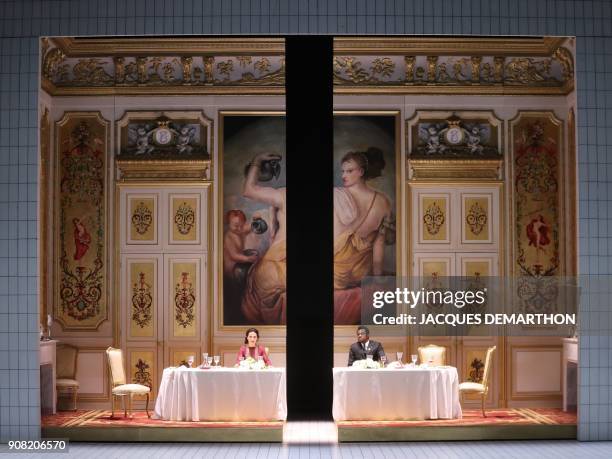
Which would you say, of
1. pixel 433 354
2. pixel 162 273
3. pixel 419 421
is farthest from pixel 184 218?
pixel 419 421

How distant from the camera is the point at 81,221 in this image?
8.09m

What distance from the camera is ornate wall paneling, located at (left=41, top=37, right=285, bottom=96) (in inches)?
321

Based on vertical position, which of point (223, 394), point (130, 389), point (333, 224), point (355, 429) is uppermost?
point (333, 224)

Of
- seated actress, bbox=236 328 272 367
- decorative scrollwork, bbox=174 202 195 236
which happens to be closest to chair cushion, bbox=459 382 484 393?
seated actress, bbox=236 328 272 367

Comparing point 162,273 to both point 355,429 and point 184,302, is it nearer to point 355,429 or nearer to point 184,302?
point 184,302

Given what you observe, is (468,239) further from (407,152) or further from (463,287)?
(407,152)

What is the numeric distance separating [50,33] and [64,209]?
1.49 m

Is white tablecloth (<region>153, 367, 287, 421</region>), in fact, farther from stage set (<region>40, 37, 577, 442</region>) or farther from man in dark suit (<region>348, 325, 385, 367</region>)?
man in dark suit (<region>348, 325, 385, 367</region>)

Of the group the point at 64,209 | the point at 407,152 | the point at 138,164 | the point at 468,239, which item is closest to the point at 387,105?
the point at 407,152

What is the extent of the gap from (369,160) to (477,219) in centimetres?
131

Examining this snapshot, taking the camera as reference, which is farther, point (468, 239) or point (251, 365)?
point (251, 365)

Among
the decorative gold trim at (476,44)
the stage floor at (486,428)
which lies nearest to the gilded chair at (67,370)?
the stage floor at (486,428)

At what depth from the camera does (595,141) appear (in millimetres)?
8148

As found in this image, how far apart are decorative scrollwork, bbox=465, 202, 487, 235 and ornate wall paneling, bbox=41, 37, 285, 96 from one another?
6.36 feet
